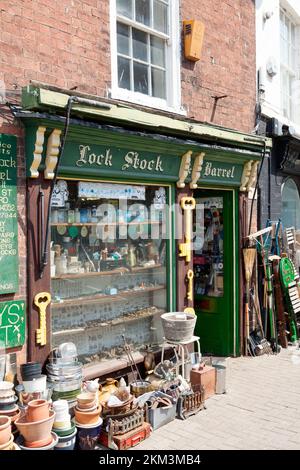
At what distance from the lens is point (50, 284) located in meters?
5.21

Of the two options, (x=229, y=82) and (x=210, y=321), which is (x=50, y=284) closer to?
(x=210, y=321)

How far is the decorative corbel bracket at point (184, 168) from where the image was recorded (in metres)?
6.63

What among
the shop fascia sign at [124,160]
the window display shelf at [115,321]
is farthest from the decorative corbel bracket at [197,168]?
the window display shelf at [115,321]

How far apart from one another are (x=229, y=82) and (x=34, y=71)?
156 inches

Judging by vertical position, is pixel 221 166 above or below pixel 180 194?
above

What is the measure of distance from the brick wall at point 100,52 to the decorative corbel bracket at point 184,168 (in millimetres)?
851

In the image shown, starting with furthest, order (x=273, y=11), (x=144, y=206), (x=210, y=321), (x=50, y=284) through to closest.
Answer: (x=273, y=11) → (x=210, y=321) → (x=144, y=206) → (x=50, y=284)

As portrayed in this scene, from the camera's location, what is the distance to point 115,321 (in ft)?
20.9

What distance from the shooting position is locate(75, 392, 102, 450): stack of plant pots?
4.63 metres

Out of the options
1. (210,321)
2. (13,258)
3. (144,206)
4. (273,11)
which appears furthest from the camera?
(273,11)

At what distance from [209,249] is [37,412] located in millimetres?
4935

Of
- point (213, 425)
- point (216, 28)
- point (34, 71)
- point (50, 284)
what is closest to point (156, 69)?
point (216, 28)

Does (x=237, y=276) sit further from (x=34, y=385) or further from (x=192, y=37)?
(x=34, y=385)

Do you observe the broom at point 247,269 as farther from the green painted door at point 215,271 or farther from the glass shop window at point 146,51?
the glass shop window at point 146,51
